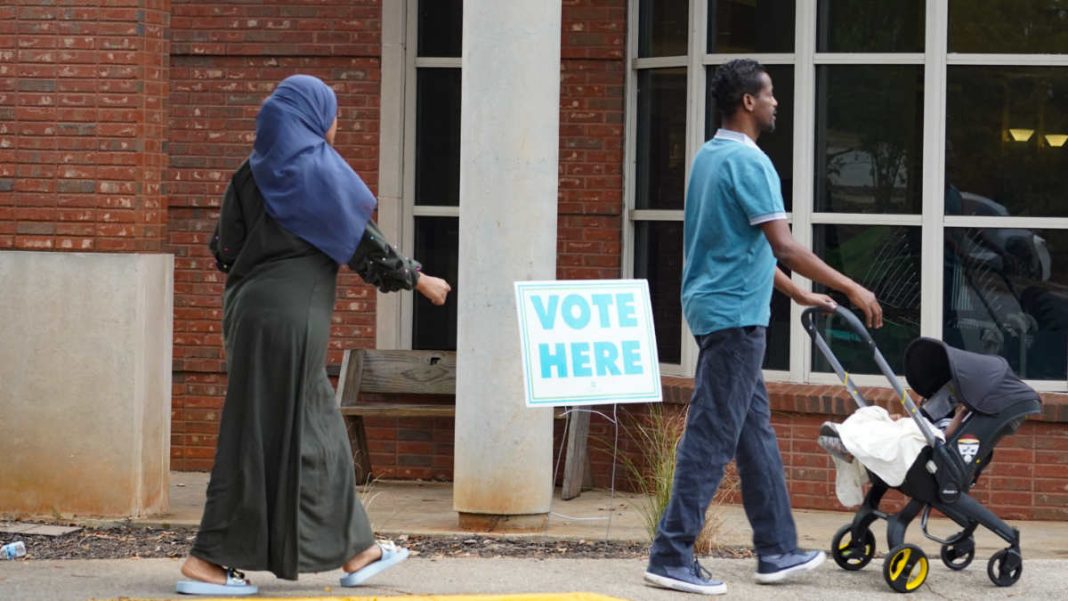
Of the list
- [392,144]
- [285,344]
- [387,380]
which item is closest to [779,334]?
[387,380]

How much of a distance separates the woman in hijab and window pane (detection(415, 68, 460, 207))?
413 cm

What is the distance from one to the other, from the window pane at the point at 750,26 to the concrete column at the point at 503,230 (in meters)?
1.74

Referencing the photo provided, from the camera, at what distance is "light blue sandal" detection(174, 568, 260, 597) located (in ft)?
19.7

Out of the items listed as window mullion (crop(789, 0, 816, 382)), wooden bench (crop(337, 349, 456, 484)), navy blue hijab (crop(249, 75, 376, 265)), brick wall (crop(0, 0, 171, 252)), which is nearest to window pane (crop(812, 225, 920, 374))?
window mullion (crop(789, 0, 816, 382))

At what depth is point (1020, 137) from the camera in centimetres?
903

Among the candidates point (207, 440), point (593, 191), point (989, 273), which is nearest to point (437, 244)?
point (593, 191)

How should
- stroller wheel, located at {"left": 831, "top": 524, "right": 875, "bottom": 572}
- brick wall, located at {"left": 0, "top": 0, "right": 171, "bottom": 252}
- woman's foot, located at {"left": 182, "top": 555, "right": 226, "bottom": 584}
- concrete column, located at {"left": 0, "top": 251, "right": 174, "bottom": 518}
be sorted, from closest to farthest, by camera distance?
woman's foot, located at {"left": 182, "top": 555, "right": 226, "bottom": 584}, stroller wheel, located at {"left": 831, "top": 524, "right": 875, "bottom": 572}, concrete column, located at {"left": 0, "top": 251, "right": 174, "bottom": 518}, brick wall, located at {"left": 0, "top": 0, "right": 171, "bottom": 252}

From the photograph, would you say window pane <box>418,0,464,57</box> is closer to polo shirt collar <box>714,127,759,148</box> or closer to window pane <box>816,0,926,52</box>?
window pane <box>816,0,926,52</box>

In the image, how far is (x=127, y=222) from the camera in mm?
8164

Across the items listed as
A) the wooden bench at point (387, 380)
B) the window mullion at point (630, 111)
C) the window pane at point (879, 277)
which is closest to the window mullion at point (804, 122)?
the window pane at point (879, 277)

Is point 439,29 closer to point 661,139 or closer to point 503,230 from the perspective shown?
point 661,139

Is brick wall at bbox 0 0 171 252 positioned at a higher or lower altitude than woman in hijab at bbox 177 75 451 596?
higher

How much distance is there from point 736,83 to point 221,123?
4.55 m

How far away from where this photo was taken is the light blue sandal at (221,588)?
6008 mm
